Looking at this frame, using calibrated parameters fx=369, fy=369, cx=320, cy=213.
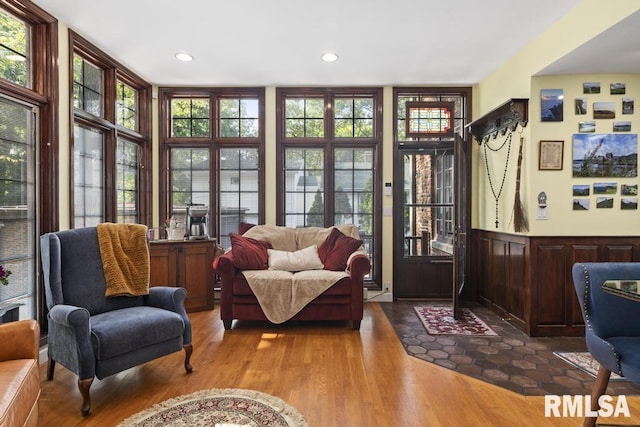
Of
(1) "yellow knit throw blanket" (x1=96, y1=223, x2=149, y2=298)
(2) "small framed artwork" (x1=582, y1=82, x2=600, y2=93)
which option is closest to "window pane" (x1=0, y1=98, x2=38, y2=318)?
(1) "yellow knit throw blanket" (x1=96, y1=223, x2=149, y2=298)

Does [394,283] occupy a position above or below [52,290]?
below

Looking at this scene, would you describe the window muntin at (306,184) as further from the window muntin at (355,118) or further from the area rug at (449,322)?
the area rug at (449,322)

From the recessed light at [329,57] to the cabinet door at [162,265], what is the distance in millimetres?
2664

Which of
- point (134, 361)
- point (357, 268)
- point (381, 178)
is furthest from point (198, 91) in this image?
point (134, 361)

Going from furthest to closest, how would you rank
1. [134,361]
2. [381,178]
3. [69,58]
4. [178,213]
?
[381,178] < [178,213] < [69,58] < [134,361]

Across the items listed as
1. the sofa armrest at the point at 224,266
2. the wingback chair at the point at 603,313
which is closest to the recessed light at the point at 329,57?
the sofa armrest at the point at 224,266

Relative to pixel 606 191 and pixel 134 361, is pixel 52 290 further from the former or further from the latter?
pixel 606 191

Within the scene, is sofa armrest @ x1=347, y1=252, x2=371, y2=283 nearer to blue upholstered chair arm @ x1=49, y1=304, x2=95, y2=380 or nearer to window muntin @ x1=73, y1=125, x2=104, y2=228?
blue upholstered chair arm @ x1=49, y1=304, x2=95, y2=380

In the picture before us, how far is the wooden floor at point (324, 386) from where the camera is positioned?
6.95 feet

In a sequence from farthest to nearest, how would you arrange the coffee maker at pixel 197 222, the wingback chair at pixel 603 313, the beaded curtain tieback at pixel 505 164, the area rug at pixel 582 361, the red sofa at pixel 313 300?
1. the coffee maker at pixel 197 222
2. the beaded curtain tieback at pixel 505 164
3. the red sofa at pixel 313 300
4. the area rug at pixel 582 361
5. the wingback chair at pixel 603 313

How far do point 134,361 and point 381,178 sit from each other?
3427mm

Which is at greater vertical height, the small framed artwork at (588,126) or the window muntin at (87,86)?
the window muntin at (87,86)

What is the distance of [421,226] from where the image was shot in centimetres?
488

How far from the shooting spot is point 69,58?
3309 millimetres
